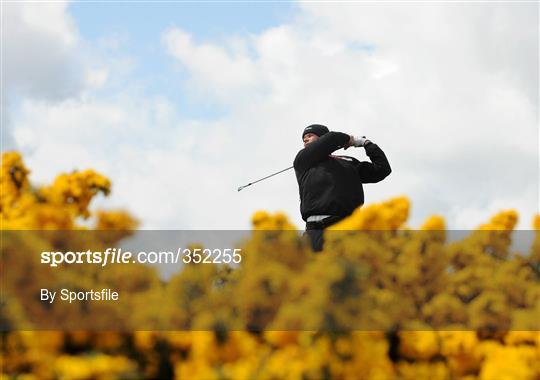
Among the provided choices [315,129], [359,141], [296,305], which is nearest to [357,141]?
[359,141]

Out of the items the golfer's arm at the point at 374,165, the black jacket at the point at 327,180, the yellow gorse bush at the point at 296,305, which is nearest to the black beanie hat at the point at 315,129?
the golfer's arm at the point at 374,165

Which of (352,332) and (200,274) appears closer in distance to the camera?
(352,332)

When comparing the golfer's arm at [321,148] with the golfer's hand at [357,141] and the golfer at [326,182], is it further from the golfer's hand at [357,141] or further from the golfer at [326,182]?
the golfer's hand at [357,141]

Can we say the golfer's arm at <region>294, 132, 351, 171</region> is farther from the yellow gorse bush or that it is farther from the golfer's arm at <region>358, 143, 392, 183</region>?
the yellow gorse bush

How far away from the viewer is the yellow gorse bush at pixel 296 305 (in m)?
A: 2.32

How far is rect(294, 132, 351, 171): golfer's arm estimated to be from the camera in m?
5.80

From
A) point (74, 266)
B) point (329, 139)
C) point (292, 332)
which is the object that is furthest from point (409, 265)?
point (329, 139)

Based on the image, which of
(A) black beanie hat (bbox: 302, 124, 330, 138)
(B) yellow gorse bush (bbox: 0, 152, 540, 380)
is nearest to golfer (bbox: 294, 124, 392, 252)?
(A) black beanie hat (bbox: 302, 124, 330, 138)

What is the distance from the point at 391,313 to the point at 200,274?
77 centimetres

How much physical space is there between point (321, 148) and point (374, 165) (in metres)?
1.10

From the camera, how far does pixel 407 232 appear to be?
3152 mm

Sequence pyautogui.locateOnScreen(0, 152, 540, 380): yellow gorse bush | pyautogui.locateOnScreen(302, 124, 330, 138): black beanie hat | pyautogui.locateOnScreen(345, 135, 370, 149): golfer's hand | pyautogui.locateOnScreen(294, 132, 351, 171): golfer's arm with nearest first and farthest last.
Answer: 1. pyautogui.locateOnScreen(0, 152, 540, 380): yellow gorse bush
2. pyautogui.locateOnScreen(294, 132, 351, 171): golfer's arm
3. pyautogui.locateOnScreen(345, 135, 370, 149): golfer's hand
4. pyautogui.locateOnScreen(302, 124, 330, 138): black beanie hat

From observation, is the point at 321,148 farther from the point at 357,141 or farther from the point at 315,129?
the point at 315,129

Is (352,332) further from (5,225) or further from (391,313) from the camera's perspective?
(5,225)
